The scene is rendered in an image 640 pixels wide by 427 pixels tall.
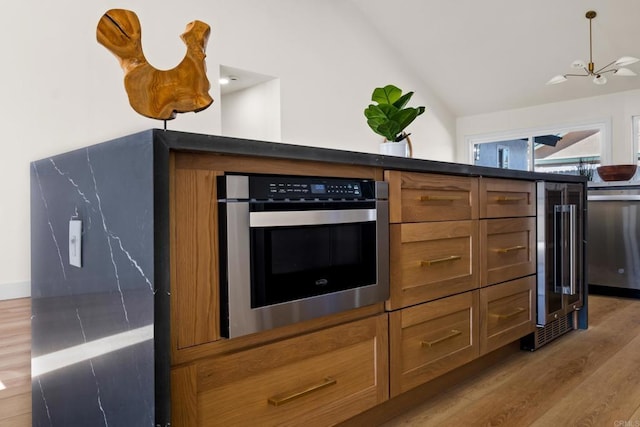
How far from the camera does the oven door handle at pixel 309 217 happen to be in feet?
3.88

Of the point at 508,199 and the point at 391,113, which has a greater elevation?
the point at 391,113

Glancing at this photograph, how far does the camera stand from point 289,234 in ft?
4.15

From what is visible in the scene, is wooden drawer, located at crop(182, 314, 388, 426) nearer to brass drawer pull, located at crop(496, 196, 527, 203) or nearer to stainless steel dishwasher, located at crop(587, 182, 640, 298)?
brass drawer pull, located at crop(496, 196, 527, 203)

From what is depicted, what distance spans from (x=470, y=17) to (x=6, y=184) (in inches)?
191

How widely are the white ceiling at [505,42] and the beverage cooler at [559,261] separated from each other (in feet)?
9.73

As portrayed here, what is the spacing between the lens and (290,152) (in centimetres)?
125

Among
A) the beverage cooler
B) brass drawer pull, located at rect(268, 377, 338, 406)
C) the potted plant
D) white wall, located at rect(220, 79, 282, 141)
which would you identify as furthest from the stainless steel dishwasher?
brass drawer pull, located at rect(268, 377, 338, 406)

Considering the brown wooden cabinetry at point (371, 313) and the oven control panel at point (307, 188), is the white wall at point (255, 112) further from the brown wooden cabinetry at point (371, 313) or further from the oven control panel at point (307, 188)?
the oven control panel at point (307, 188)

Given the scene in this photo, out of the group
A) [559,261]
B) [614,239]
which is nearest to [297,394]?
[559,261]

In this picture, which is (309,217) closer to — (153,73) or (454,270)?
(153,73)

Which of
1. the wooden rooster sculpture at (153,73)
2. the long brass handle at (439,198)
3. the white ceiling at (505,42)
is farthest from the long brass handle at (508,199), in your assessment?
the white ceiling at (505,42)

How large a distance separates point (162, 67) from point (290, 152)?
3279 mm

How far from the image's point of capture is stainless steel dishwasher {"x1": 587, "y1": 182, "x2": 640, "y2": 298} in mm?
3939

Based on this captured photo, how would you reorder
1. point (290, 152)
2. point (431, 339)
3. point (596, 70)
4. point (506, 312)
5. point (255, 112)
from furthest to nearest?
point (596, 70), point (255, 112), point (506, 312), point (431, 339), point (290, 152)
